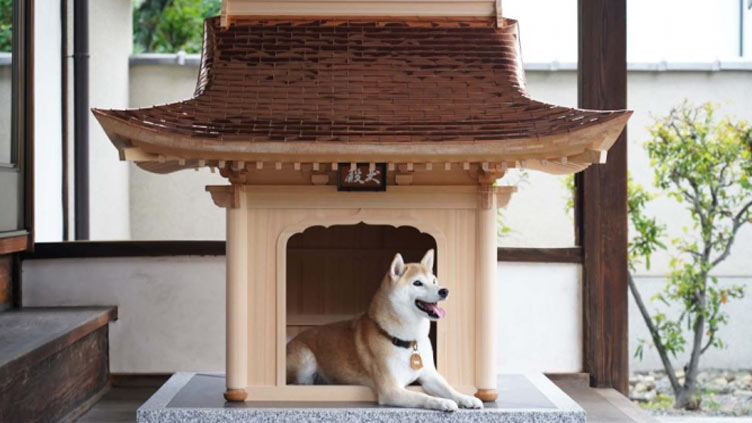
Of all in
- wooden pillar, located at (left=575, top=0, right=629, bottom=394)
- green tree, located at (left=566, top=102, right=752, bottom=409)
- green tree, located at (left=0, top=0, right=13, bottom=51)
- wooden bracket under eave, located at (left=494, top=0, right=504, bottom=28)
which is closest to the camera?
wooden bracket under eave, located at (left=494, top=0, right=504, bottom=28)

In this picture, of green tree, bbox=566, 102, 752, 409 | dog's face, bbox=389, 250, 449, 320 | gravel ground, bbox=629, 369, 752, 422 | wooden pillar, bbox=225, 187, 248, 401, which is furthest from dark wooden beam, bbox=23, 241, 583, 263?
gravel ground, bbox=629, 369, 752, 422

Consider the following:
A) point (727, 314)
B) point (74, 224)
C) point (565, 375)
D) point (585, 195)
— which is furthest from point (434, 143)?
point (727, 314)

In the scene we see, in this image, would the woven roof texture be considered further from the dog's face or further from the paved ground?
the paved ground

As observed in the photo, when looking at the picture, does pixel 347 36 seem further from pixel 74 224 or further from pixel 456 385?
pixel 74 224

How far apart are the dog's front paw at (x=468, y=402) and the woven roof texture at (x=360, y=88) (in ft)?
3.65

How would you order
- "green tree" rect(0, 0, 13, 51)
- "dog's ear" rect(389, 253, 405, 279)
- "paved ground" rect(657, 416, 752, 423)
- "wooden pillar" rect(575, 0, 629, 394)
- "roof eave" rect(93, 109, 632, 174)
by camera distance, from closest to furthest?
"roof eave" rect(93, 109, 632, 174), "dog's ear" rect(389, 253, 405, 279), "green tree" rect(0, 0, 13, 51), "wooden pillar" rect(575, 0, 629, 394), "paved ground" rect(657, 416, 752, 423)

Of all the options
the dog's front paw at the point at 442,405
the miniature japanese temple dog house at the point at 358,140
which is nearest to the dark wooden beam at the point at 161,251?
the miniature japanese temple dog house at the point at 358,140

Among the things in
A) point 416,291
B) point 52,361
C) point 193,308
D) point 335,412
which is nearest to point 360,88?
point 416,291

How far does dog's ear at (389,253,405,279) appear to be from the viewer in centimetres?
410

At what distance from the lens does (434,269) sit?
4.97m

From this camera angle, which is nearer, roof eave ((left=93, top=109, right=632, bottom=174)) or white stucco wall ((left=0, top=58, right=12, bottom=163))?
roof eave ((left=93, top=109, right=632, bottom=174))

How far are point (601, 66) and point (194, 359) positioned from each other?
2975 millimetres

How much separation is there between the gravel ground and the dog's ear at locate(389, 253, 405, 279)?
3598 mm

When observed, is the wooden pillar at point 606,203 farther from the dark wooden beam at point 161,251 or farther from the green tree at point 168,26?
the green tree at point 168,26
